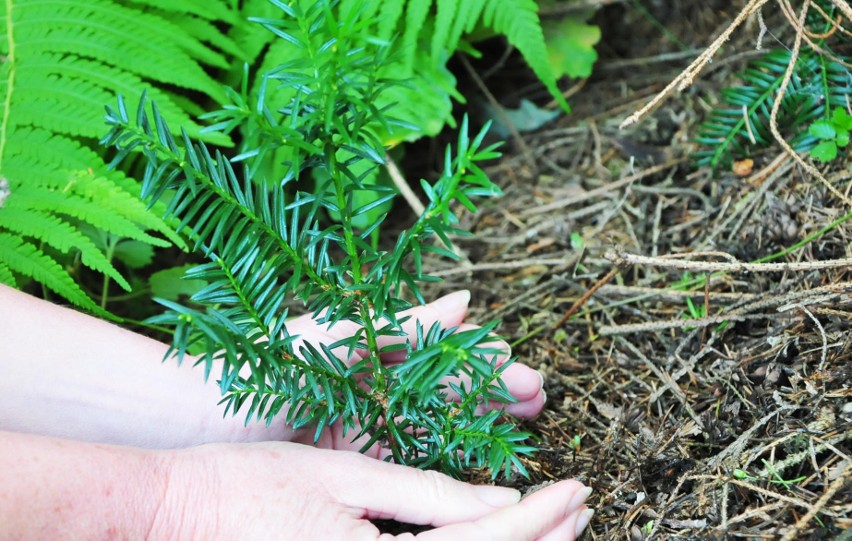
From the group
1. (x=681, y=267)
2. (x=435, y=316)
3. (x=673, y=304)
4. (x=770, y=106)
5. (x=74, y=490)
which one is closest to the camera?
(x=74, y=490)

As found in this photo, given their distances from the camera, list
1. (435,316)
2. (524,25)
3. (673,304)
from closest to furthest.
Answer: (435,316), (673,304), (524,25)

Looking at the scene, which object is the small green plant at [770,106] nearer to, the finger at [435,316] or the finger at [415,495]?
the finger at [435,316]

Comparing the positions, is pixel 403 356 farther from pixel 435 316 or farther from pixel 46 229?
pixel 46 229

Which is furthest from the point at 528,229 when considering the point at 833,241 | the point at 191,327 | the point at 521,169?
the point at 191,327

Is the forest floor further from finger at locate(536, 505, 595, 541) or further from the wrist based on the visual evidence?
the wrist

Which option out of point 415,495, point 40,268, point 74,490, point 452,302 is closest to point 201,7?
point 40,268

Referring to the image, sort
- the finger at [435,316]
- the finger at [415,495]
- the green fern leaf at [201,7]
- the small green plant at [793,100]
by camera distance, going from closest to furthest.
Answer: the finger at [415,495], the finger at [435,316], the small green plant at [793,100], the green fern leaf at [201,7]

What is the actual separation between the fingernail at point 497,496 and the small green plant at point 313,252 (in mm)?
83

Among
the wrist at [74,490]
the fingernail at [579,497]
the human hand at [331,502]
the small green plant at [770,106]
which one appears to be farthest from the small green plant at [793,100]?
the wrist at [74,490]

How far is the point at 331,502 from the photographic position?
58.0 inches

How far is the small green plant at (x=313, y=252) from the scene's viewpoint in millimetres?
1214

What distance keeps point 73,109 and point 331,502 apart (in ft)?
4.61

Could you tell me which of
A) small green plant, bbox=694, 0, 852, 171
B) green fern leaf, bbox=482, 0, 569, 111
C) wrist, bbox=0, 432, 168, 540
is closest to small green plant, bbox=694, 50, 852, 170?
small green plant, bbox=694, 0, 852, 171

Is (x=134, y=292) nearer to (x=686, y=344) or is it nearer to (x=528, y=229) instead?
(x=528, y=229)
